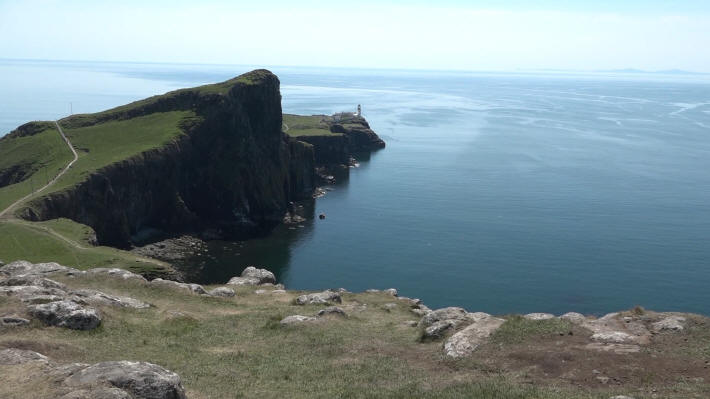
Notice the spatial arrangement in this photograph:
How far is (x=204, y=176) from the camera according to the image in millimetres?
133875

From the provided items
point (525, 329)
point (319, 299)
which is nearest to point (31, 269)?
point (319, 299)

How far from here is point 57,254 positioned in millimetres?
76125

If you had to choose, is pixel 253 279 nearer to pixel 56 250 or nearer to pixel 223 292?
pixel 223 292

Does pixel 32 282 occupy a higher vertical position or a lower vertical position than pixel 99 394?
lower

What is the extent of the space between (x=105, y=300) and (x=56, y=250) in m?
41.6

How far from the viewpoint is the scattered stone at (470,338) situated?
33.2 meters

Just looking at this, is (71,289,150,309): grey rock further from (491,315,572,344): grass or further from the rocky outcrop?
(491,315,572,344): grass

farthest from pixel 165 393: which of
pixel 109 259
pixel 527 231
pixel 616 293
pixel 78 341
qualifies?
pixel 527 231

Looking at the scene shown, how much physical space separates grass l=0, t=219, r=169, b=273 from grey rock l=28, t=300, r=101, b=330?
3683cm

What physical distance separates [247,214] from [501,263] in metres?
57.4

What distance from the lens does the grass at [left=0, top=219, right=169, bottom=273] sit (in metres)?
73.5

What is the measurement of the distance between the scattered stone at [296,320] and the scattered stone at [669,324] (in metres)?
22.6

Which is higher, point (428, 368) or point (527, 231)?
point (428, 368)

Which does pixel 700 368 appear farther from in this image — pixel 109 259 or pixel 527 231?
pixel 527 231
